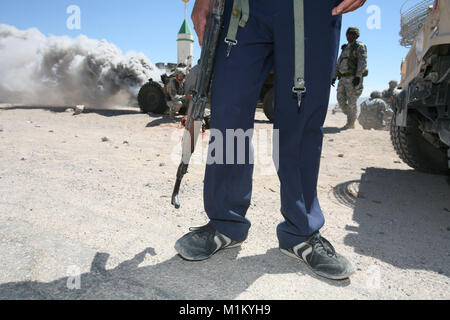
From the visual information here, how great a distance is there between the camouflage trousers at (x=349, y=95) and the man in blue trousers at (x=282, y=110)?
583 centimetres

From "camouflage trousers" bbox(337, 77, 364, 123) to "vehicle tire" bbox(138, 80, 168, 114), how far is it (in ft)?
12.7

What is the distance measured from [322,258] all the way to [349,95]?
605 centimetres

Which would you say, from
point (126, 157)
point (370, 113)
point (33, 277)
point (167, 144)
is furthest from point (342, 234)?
point (370, 113)

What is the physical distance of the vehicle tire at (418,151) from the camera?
10.6 feet

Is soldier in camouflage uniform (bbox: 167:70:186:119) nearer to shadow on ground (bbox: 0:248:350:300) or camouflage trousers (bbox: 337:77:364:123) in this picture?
camouflage trousers (bbox: 337:77:364:123)

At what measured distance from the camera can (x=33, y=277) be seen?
49.4 inches

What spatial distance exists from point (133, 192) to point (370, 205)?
5.37ft

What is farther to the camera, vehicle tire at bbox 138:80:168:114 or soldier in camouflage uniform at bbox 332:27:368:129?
vehicle tire at bbox 138:80:168:114

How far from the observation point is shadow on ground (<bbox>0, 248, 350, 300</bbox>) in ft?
3.89

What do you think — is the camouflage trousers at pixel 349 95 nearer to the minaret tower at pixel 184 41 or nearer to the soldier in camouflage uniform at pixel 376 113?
the soldier in camouflage uniform at pixel 376 113

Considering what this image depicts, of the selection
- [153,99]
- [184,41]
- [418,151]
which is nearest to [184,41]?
[184,41]

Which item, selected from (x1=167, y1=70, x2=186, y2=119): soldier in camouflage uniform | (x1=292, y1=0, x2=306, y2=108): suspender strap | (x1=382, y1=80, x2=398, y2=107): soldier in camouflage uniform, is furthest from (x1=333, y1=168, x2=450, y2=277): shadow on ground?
(x1=382, y1=80, x2=398, y2=107): soldier in camouflage uniform

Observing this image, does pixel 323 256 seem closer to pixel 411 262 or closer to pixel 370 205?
pixel 411 262

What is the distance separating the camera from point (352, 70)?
668 centimetres
